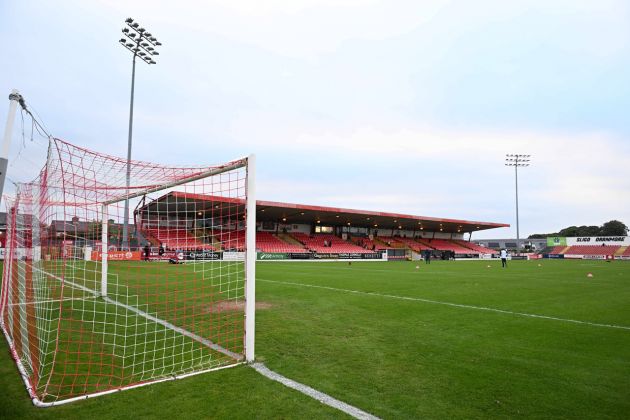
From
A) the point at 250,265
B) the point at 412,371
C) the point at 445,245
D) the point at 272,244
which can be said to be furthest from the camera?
the point at 445,245

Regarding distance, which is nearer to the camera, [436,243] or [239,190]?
[239,190]

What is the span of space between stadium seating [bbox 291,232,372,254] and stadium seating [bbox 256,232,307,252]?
8.10 feet

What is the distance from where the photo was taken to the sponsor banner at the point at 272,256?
37438mm

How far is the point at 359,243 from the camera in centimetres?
5353

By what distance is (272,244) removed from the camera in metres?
43.3

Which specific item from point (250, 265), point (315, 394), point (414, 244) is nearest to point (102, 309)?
point (250, 265)

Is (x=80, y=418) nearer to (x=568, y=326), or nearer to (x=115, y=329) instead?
(x=115, y=329)

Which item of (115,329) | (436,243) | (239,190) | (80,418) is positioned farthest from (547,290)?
(436,243)

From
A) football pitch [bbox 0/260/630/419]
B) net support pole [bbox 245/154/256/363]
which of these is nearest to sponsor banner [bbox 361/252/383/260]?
football pitch [bbox 0/260/630/419]

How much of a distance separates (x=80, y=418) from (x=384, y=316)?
20.3 ft

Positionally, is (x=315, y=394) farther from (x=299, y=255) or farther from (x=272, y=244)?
(x=272, y=244)

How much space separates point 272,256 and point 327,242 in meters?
12.4

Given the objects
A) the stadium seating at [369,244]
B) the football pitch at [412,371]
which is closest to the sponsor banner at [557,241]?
the stadium seating at [369,244]

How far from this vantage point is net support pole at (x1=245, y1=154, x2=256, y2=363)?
5082 millimetres
